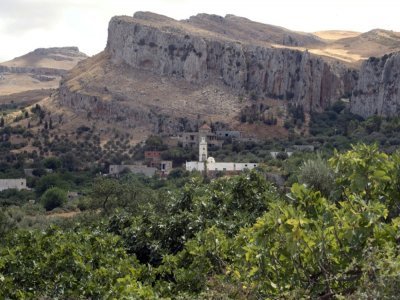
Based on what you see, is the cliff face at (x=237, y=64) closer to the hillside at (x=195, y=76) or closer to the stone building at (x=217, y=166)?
the hillside at (x=195, y=76)

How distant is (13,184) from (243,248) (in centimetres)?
5864

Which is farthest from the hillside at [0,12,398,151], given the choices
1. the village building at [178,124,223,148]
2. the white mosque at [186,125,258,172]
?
the white mosque at [186,125,258,172]

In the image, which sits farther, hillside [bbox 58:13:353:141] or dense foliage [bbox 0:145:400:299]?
hillside [bbox 58:13:353:141]

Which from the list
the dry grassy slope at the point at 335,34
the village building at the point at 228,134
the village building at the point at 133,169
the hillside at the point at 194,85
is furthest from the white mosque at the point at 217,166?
the dry grassy slope at the point at 335,34

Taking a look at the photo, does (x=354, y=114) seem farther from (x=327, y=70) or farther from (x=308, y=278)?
(x=308, y=278)

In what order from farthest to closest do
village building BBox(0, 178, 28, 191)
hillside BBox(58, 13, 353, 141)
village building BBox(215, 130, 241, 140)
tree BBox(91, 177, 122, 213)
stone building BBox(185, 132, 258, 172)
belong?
hillside BBox(58, 13, 353, 141) → village building BBox(215, 130, 241, 140) → stone building BBox(185, 132, 258, 172) → village building BBox(0, 178, 28, 191) → tree BBox(91, 177, 122, 213)

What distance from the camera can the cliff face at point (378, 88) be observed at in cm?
8706

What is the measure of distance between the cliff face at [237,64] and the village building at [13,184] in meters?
38.3

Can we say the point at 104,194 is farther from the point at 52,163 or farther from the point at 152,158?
the point at 152,158

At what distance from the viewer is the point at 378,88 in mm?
89625

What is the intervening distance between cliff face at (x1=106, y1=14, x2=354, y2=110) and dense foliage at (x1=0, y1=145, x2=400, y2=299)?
77796mm

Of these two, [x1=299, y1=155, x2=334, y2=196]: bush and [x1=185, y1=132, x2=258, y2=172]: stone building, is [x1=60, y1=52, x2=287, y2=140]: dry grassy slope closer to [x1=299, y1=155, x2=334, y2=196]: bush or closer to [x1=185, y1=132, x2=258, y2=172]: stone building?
[x1=185, y1=132, x2=258, y2=172]: stone building

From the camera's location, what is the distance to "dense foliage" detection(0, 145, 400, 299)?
671 centimetres

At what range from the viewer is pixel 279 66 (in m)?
97.5
